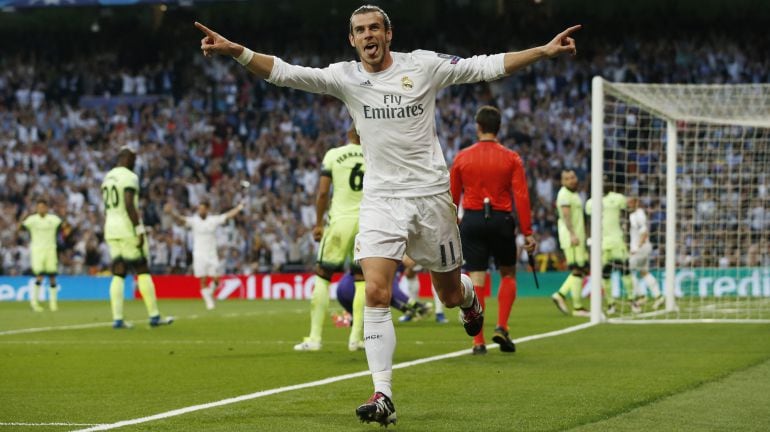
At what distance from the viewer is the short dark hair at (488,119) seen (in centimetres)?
1134

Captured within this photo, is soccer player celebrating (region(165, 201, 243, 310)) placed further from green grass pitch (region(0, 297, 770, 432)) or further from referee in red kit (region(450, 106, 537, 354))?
referee in red kit (region(450, 106, 537, 354))

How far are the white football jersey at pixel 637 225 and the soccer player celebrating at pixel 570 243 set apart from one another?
1.39 meters

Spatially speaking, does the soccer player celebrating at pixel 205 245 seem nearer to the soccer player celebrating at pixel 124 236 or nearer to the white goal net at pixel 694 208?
the white goal net at pixel 694 208

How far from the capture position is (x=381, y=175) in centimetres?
741

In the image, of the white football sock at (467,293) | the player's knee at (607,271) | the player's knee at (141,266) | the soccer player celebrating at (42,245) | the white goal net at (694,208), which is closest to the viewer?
the white football sock at (467,293)

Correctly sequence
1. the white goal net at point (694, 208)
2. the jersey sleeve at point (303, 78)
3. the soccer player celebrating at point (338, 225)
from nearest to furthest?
the jersey sleeve at point (303, 78)
the soccer player celebrating at point (338, 225)
the white goal net at point (694, 208)

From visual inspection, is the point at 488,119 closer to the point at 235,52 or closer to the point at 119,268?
the point at 235,52

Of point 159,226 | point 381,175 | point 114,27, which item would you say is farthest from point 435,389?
point 114,27

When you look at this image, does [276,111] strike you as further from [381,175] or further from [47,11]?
[381,175]

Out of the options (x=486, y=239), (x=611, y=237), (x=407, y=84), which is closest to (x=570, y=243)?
(x=611, y=237)

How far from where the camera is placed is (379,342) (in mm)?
6984

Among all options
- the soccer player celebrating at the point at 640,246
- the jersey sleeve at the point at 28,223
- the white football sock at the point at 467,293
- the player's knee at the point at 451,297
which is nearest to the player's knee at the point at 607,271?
the soccer player celebrating at the point at 640,246

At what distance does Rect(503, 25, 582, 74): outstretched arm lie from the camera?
7176 mm

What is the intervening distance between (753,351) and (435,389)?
434 centimetres
